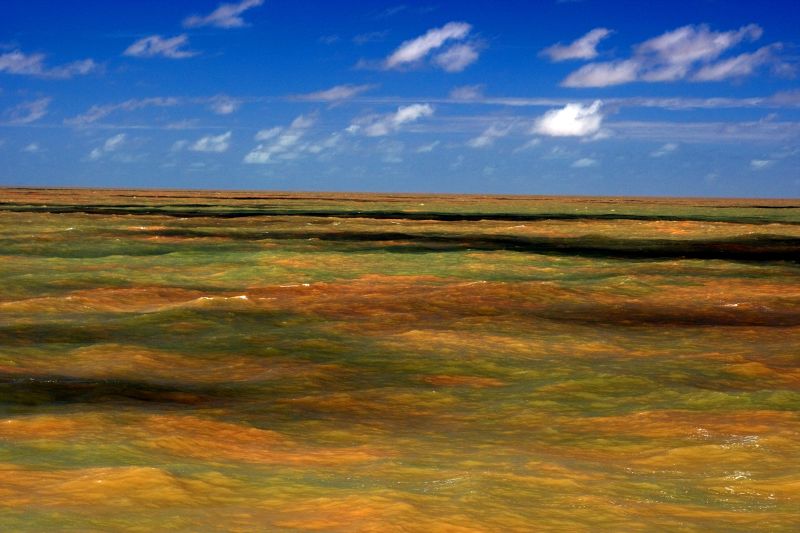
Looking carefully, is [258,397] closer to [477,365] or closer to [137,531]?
[477,365]

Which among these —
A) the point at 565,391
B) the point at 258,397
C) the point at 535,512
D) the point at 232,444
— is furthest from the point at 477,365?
the point at 535,512

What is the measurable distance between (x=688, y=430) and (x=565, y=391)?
2462 millimetres

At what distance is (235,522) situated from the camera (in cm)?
786

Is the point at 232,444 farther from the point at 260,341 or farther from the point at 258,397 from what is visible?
the point at 260,341

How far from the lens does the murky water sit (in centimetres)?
845

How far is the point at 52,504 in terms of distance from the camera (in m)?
8.16

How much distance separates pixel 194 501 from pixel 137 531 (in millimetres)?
909

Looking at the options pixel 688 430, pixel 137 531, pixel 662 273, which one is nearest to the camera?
pixel 137 531

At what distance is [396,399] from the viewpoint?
13281mm

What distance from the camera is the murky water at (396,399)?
8453 millimetres

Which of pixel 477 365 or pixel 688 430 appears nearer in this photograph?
pixel 688 430

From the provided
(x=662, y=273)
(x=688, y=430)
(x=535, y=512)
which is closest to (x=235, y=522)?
(x=535, y=512)

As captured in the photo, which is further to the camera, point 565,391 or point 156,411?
point 565,391

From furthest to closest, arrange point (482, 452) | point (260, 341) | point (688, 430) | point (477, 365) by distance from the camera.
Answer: point (260, 341) → point (477, 365) → point (688, 430) → point (482, 452)
